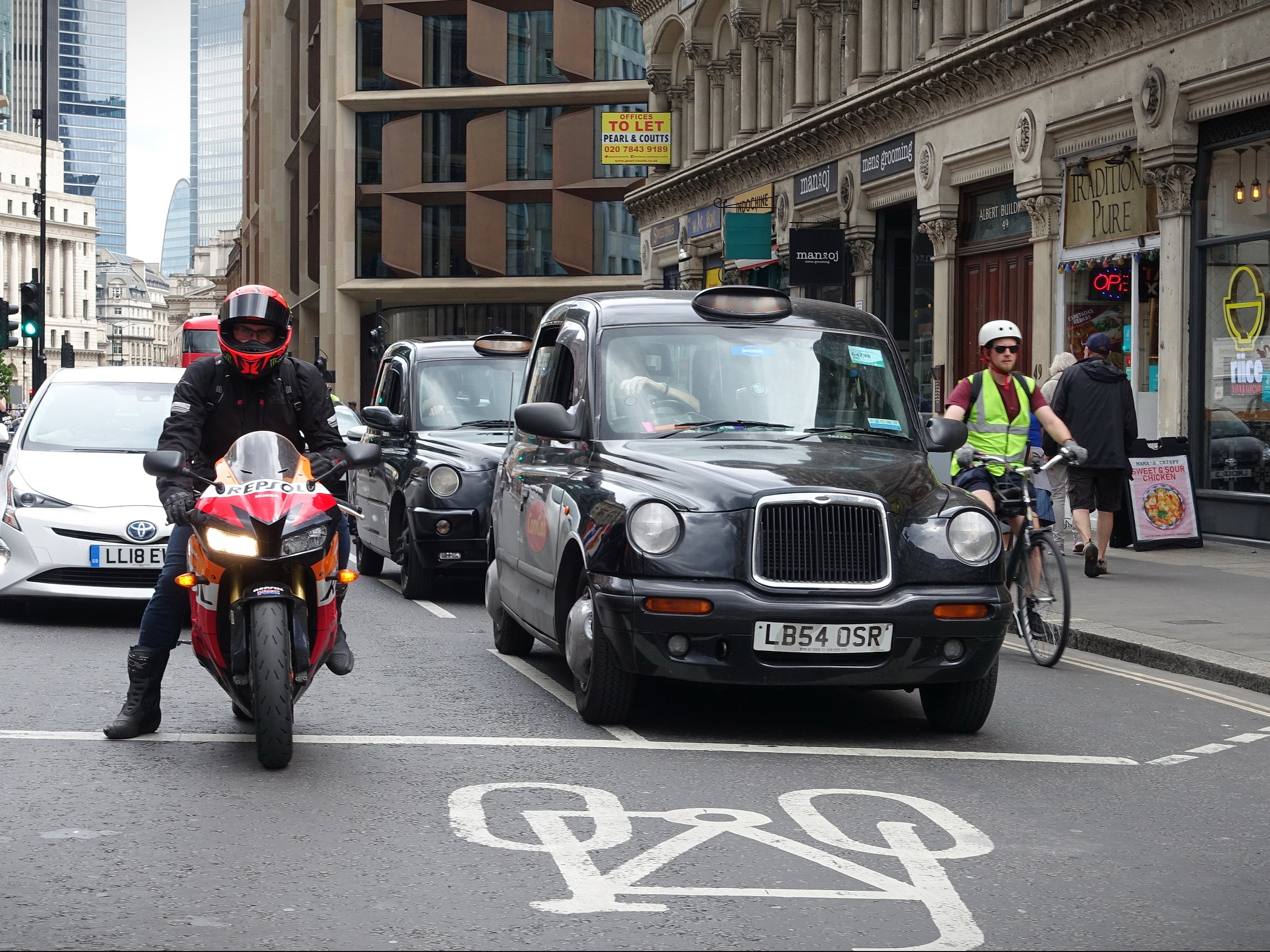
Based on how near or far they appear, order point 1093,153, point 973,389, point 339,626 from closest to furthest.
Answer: point 339,626, point 973,389, point 1093,153

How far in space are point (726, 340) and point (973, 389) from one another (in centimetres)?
299

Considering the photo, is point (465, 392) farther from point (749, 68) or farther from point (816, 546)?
point (749, 68)

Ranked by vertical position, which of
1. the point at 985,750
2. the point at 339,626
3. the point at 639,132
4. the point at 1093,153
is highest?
the point at 639,132

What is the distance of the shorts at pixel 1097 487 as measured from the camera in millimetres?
14445

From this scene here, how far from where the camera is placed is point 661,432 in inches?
312

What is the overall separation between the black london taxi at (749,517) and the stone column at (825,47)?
19.1m

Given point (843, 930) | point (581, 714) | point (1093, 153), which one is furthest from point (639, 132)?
point (843, 930)

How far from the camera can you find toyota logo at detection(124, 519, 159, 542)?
10.3 metres

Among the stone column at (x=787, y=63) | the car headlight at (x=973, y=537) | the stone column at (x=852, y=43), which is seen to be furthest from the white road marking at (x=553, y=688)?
the stone column at (x=787, y=63)

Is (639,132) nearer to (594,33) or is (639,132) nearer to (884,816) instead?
(594,33)

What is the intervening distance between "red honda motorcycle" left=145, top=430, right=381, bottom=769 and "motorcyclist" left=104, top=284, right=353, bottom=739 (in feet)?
0.47

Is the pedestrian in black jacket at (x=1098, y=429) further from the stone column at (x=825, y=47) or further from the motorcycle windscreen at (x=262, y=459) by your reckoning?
the stone column at (x=825, y=47)

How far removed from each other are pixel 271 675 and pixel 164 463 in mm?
883

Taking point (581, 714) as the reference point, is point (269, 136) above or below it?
above
